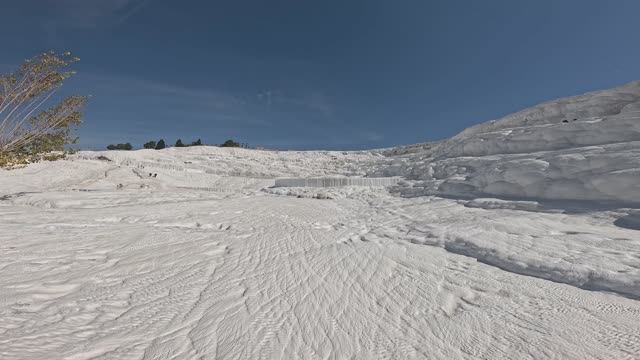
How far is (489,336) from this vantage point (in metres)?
3.57

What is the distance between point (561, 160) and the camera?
1093cm

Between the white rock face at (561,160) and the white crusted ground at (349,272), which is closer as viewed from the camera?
the white crusted ground at (349,272)

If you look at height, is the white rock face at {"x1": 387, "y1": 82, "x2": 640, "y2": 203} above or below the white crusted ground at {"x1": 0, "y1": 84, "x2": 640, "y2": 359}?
above

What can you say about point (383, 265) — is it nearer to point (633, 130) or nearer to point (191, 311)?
point (191, 311)

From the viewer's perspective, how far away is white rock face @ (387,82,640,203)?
31.0 feet

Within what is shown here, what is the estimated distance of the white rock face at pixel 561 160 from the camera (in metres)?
9.46

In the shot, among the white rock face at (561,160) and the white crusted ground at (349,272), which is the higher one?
the white rock face at (561,160)

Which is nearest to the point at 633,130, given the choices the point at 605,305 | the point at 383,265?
the point at 605,305

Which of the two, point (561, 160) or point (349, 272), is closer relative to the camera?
point (349, 272)

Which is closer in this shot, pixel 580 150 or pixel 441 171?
pixel 580 150

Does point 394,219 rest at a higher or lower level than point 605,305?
higher

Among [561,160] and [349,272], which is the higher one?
[561,160]

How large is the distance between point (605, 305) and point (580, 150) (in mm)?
9026

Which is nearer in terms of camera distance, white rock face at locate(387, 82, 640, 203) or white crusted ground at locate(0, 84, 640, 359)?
white crusted ground at locate(0, 84, 640, 359)
